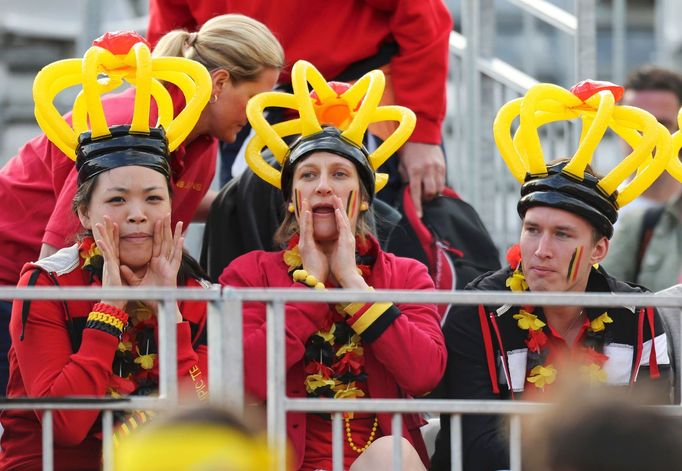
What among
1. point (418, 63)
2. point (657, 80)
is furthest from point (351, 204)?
point (657, 80)

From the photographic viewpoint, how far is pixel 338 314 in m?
4.41

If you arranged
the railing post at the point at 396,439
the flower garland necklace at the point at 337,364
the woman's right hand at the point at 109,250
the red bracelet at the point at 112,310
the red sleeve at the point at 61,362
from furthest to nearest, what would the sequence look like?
the flower garland necklace at the point at 337,364 → the woman's right hand at the point at 109,250 → the red bracelet at the point at 112,310 → the red sleeve at the point at 61,362 → the railing post at the point at 396,439

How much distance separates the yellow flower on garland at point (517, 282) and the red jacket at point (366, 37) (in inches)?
38.0

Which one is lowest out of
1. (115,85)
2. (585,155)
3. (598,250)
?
(598,250)

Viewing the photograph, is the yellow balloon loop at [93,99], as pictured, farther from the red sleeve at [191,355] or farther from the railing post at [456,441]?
the railing post at [456,441]

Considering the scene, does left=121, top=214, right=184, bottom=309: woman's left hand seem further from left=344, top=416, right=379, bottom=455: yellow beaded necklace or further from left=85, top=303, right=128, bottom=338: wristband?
left=344, top=416, right=379, bottom=455: yellow beaded necklace

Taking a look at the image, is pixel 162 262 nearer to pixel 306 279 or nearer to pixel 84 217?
pixel 84 217

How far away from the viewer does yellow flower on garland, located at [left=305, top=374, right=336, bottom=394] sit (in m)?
4.28

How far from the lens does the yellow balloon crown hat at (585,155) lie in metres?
4.58

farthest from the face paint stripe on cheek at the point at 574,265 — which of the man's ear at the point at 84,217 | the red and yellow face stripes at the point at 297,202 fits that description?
the man's ear at the point at 84,217

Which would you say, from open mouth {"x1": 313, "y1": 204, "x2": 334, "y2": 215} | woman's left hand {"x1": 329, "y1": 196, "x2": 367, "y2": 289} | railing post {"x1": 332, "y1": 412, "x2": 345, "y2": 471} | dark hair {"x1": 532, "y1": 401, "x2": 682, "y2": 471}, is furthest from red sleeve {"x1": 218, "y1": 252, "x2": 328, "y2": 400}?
dark hair {"x1": 532, "y1": 401, "x2": 682, "y2": 471}

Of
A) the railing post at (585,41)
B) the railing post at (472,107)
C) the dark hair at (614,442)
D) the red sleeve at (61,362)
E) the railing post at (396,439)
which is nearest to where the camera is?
the dark hair at (614,442)

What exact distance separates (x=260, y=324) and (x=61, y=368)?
0.62 metres

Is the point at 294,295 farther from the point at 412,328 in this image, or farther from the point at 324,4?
the point at 324,4
